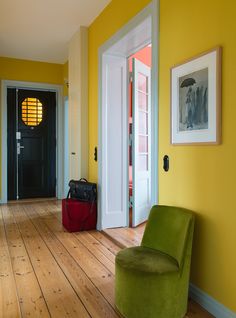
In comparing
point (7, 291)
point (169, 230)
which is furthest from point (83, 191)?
point (169, 230)

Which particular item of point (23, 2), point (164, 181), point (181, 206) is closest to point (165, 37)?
point (164, 181)

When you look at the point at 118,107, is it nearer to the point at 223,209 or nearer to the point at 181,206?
the point at 181,206

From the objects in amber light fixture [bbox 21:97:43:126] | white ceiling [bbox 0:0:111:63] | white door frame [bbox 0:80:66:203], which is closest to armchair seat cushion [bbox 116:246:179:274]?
white ceiling [bbox 0:0:111:63]

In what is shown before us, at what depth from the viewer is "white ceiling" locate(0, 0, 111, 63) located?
3590 millimetres

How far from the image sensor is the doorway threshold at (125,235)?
3.33 metres

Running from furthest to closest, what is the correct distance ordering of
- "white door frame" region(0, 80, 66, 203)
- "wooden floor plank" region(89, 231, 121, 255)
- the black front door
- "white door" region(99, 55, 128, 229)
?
the black front door < "white door frame" region(0, 80, 66, 203) < "white door" region(99, 55, 128, 229) < "wooden floor plank" region(89, 231, 121, 255)

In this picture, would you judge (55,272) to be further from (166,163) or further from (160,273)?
(166,163)

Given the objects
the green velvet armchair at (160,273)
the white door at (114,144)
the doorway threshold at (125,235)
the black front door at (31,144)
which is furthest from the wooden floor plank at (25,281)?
the black front door at (31,144)

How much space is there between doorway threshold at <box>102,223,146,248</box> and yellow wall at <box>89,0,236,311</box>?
1.07 metres

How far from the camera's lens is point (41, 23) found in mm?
4141

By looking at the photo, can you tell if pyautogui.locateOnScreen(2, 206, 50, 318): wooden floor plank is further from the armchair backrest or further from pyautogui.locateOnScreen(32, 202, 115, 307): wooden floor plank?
the armchair backrest

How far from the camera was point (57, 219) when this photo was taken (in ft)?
14.9

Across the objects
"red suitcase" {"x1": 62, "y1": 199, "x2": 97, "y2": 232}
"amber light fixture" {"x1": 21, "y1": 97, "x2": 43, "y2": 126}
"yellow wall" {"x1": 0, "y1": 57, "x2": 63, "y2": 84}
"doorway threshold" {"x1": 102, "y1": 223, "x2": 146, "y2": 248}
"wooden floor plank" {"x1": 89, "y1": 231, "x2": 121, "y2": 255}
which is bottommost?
"wooden floor plank" {"x1": 89, "y1": 231, "x2": 121, "y2": 255}

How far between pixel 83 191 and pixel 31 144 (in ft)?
8.32
